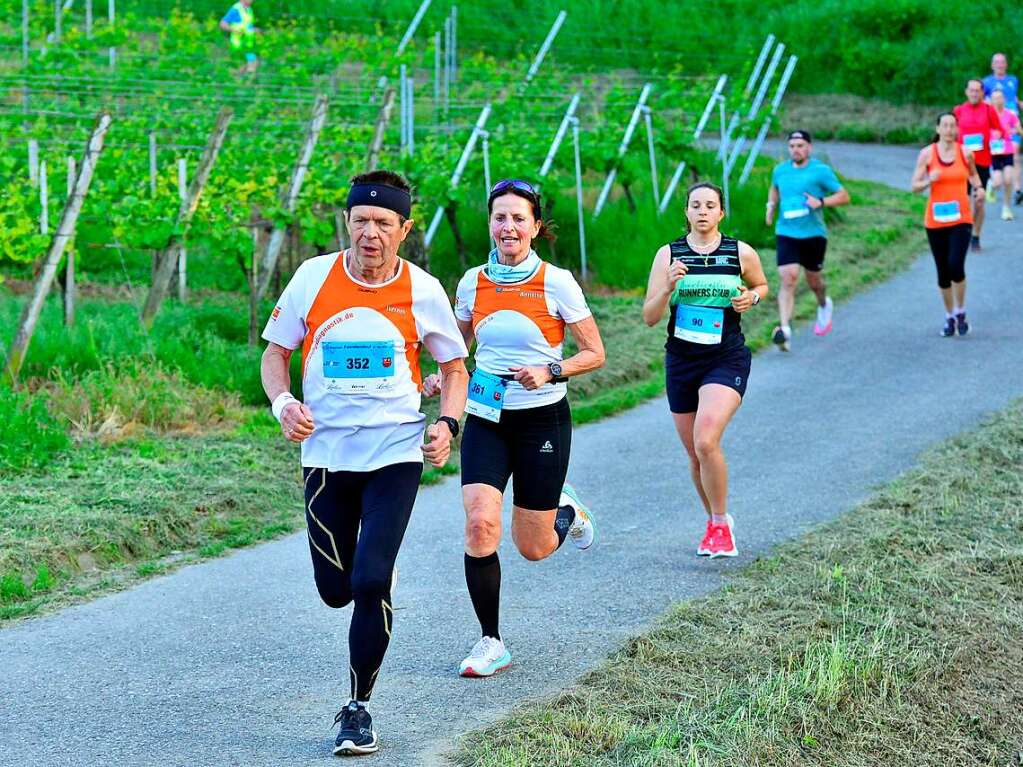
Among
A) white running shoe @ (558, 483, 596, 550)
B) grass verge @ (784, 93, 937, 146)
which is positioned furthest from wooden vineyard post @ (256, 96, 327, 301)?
grass verge @ (784, 93, 937, 146)

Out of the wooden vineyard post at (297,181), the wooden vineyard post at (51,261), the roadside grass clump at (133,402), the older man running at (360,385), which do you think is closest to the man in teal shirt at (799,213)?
the wooden vineyard post at (297,181)

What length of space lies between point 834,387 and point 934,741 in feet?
23.7

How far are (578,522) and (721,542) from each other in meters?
1.14

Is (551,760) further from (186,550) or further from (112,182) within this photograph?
(112,182)

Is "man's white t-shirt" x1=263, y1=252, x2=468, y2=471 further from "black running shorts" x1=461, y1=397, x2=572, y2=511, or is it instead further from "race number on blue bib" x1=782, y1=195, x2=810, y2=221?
"race number on blue bib" x1=782, y1=195, x2=810, y2=221

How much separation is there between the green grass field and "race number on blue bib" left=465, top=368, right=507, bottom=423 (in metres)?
2.35

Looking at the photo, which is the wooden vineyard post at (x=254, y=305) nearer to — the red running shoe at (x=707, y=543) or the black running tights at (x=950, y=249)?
the red running shoe at (x=707, y=543)

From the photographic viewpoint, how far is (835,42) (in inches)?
1305

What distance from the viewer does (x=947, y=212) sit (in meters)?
14.3

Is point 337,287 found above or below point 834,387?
above

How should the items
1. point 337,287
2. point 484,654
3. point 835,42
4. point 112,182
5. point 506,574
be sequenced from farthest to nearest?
point 835,42 → point 112,182 → point 506,574 → point 484,654 → point 337,287

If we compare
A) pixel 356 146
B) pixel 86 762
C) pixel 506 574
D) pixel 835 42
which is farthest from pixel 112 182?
pixel 835 42

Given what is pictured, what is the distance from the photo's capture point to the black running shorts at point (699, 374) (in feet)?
26.3

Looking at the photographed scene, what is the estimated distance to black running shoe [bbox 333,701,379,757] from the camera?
5262mm
